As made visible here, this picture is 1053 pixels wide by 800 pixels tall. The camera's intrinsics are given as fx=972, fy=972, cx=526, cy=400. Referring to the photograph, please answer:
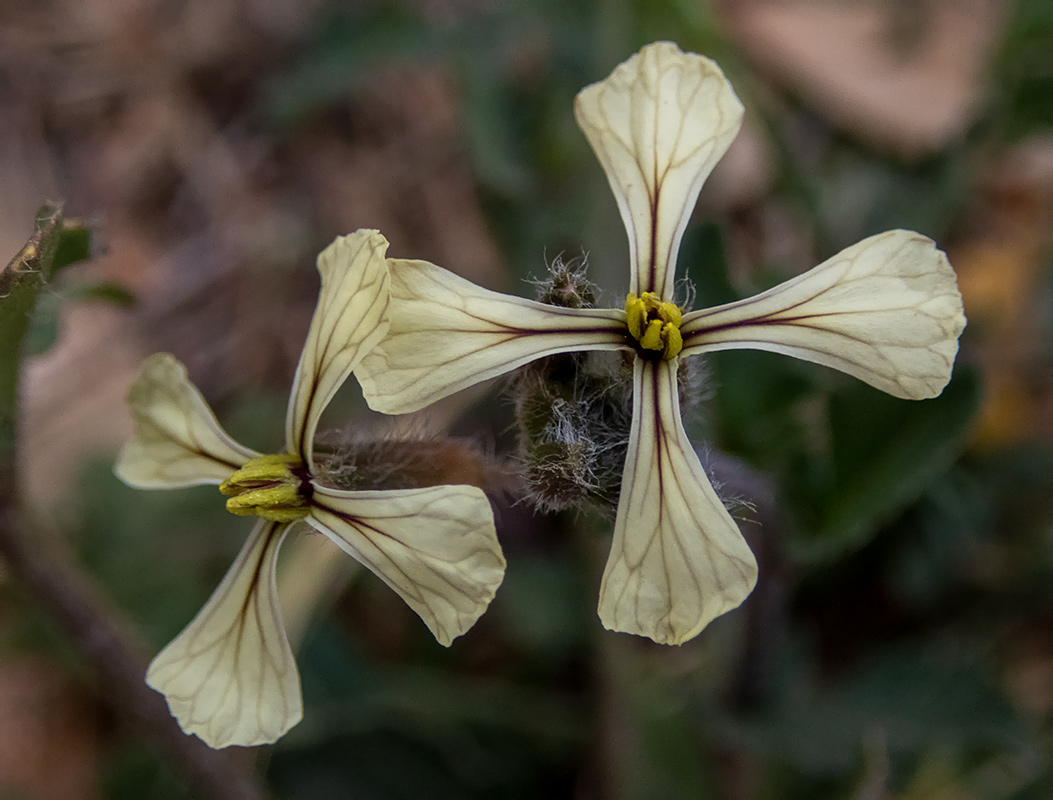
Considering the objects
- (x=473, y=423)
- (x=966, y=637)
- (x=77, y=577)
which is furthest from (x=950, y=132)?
(x=77, y=577)

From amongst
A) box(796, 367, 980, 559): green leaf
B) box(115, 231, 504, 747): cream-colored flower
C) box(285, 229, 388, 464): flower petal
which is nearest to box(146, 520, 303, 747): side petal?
box(115, 231, 504, 747): cream-colored flower

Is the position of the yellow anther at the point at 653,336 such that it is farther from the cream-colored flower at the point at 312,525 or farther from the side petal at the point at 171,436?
the side petal at the point at 171,436

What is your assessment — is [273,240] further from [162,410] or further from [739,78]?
[162,410]

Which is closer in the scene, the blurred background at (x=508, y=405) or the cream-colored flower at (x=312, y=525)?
the cream-colored flower at (x=312, y=525)

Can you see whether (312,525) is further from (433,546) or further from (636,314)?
(636,314)

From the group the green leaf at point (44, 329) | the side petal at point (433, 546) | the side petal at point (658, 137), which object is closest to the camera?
the side petal at point (433, 546)

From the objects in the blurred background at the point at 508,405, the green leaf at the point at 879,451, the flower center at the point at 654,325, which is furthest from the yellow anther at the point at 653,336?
the green leaf at the point at 879,451
